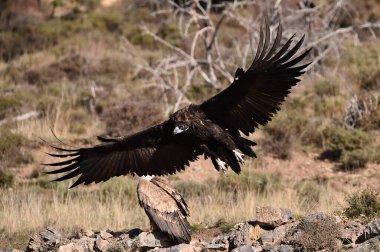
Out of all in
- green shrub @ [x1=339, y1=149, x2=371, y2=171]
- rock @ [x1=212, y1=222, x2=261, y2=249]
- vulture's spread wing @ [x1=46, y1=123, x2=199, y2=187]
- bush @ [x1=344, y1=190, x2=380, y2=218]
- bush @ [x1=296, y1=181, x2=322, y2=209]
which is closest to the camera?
rock @ [x1=212, y1=222, x2=261, y2=249]

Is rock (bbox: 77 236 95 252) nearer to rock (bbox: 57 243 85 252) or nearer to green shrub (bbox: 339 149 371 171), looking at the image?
rock (bbox: 57 243 85 252)

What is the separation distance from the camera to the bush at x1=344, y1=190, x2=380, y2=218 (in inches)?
314

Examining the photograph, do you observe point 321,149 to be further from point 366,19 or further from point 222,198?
point 366,19

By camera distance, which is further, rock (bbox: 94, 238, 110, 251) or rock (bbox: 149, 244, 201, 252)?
rock (bbox: 94, 238, 110, 251)

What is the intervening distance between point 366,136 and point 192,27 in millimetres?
13445

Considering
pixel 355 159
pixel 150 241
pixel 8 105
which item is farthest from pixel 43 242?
pixel 8 105

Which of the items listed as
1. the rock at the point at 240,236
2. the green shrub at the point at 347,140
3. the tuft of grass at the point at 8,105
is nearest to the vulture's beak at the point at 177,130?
the rock at the point at 240,236

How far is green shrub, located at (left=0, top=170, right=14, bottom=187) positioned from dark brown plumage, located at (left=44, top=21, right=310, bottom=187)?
440 centimetres

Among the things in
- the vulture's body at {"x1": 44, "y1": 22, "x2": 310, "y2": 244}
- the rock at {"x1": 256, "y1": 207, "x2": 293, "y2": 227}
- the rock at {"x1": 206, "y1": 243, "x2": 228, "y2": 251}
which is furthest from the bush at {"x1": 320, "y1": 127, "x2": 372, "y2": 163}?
the rock at {"x1": 206, "y1": 243, "x2": 228, "y2": 251}

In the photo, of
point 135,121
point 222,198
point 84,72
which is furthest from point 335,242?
point 84,72

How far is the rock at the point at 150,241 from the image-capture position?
7.46 m

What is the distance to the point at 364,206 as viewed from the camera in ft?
26.4

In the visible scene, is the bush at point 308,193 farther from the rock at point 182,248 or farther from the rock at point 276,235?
the rock at point 182,248

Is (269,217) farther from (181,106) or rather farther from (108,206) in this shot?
(181,106)
